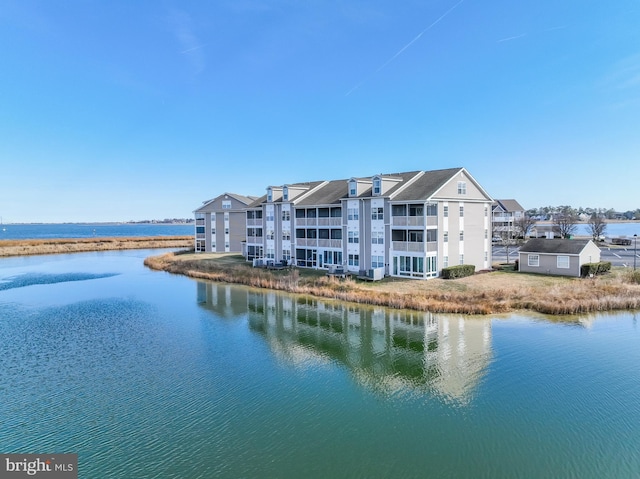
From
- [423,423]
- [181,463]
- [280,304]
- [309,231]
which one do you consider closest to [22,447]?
[181,463]

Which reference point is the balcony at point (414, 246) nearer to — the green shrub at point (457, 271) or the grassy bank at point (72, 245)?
the green shrub at point (457, 271)

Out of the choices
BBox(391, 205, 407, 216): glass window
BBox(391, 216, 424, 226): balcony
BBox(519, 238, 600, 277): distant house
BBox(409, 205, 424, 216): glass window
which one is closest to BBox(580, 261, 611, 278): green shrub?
BBox(519, 238, 600, 277): distant house

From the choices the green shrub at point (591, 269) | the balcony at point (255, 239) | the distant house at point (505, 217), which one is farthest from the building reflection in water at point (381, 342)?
the distant house at point (505, 217)

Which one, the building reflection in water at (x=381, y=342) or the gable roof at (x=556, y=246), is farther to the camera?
the gable roof at (x=556, y=246)

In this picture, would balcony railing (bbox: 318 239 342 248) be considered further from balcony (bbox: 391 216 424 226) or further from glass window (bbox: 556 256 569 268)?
glass window (bbox: 556 256 569 268)

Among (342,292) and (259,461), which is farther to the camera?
(342,292)

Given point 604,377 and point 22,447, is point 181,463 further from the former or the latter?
point 604,377
